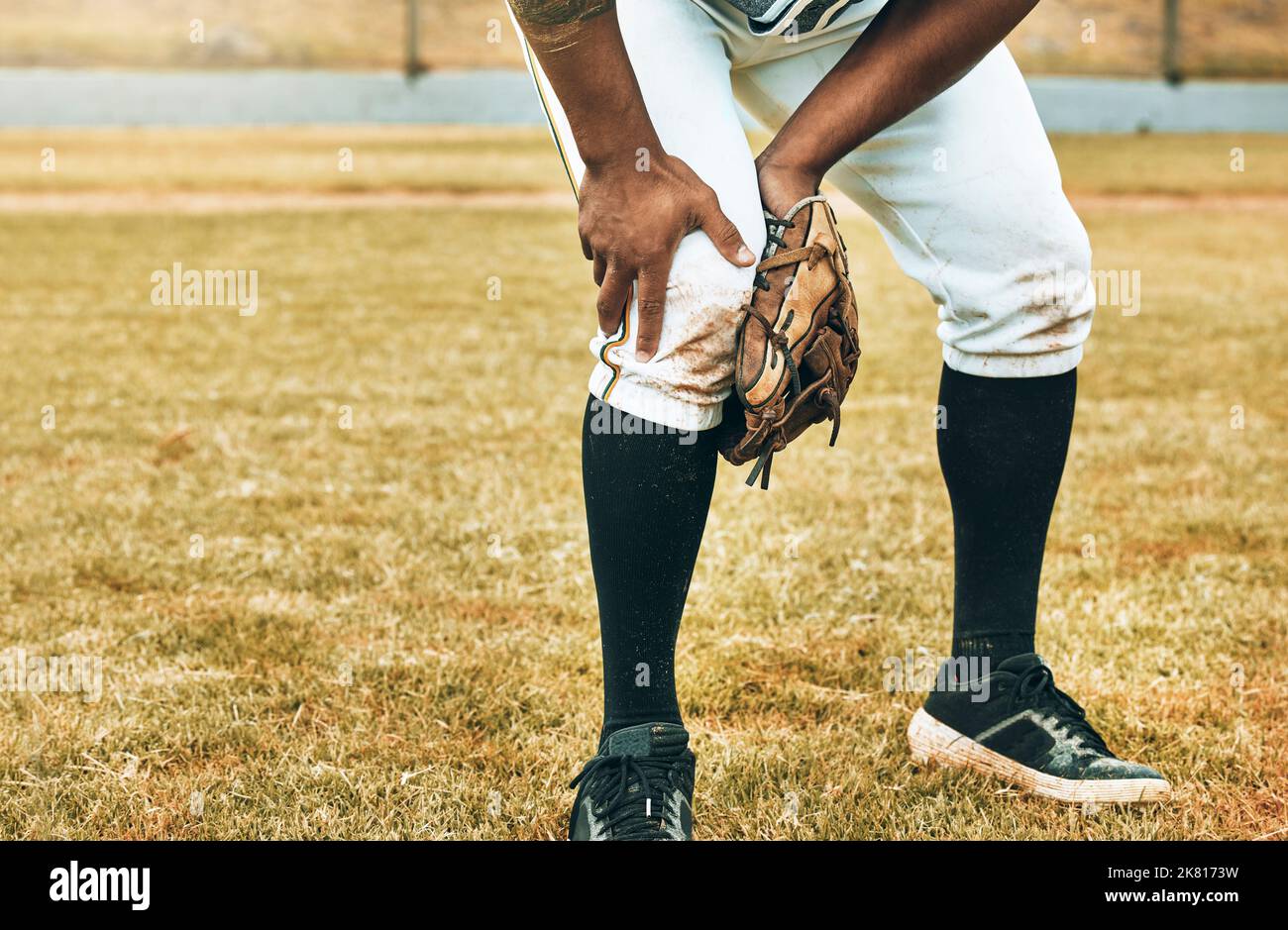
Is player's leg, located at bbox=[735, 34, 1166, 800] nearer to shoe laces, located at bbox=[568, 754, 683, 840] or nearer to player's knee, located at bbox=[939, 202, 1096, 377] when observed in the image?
player's knee, located at bbox=[939, 202, 1096, 377]

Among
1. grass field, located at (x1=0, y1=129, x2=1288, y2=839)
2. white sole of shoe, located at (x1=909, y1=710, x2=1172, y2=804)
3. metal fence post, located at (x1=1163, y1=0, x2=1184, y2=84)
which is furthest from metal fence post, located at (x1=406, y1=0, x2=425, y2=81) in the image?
white sole of shoe, located at (x1=909, y1=710, x2=1172, y2=804)

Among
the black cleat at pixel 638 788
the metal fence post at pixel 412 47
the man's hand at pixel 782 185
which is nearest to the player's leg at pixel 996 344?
the man's hand at pixel 782 185

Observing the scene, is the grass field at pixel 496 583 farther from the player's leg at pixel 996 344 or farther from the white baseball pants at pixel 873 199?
the white baseball pants at pixel 873 199

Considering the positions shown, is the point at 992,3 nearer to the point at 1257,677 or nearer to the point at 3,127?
the point at 1257,677

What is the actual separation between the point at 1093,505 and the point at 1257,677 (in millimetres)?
1054

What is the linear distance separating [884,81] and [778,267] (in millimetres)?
258

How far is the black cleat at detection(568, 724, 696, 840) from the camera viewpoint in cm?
144

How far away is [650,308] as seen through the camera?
137 centimetres

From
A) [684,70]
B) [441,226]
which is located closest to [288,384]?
[684,70]

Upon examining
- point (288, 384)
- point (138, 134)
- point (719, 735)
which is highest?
point (138, 134)

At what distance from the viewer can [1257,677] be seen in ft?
6.89

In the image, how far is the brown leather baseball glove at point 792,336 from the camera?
1409 mm

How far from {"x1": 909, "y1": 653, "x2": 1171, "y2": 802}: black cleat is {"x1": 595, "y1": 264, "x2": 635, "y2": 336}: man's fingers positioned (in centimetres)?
78

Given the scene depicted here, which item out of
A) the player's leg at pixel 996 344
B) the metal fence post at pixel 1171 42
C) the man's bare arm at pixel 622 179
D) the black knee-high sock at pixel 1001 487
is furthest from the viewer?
the metal fence post at pixel 1171 42
